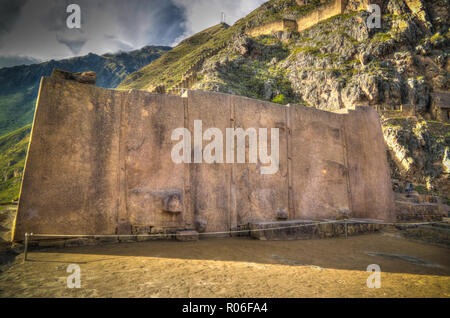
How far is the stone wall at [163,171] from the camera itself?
18.3 ft

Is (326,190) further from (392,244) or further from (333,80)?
(333,80)

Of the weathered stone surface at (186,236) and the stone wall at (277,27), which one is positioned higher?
the stone wall at (277,27)

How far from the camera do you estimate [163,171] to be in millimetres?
6648

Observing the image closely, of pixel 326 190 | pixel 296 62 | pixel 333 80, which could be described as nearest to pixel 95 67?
pixel 296 62

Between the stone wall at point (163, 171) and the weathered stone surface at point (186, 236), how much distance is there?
29cm

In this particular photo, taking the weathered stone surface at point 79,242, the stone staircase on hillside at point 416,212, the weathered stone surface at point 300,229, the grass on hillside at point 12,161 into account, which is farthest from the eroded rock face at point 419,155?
the grass on hillside at point 12,161

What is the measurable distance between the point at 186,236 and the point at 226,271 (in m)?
2.48

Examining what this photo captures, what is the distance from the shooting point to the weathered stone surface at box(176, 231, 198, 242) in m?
6.25

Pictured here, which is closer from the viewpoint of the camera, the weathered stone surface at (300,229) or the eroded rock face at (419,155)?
the weathered stone surface at (300,229)

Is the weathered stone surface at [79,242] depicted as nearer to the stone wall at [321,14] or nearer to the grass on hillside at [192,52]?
the grass on hillside at [192,52]

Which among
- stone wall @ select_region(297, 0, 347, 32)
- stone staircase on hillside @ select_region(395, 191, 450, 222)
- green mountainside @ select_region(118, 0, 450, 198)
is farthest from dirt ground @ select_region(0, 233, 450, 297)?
stone wall @ select_region(297, 0, 347, 32)

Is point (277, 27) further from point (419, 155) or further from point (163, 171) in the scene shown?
point (163, 171)

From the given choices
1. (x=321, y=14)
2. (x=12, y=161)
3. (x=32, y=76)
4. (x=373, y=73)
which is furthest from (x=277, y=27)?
(x=32, y=76)

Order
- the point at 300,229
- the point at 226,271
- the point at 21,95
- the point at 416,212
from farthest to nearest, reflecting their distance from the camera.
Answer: the point at 21,95, the point at 416,212, the point at 300,229, the point at 226,271
